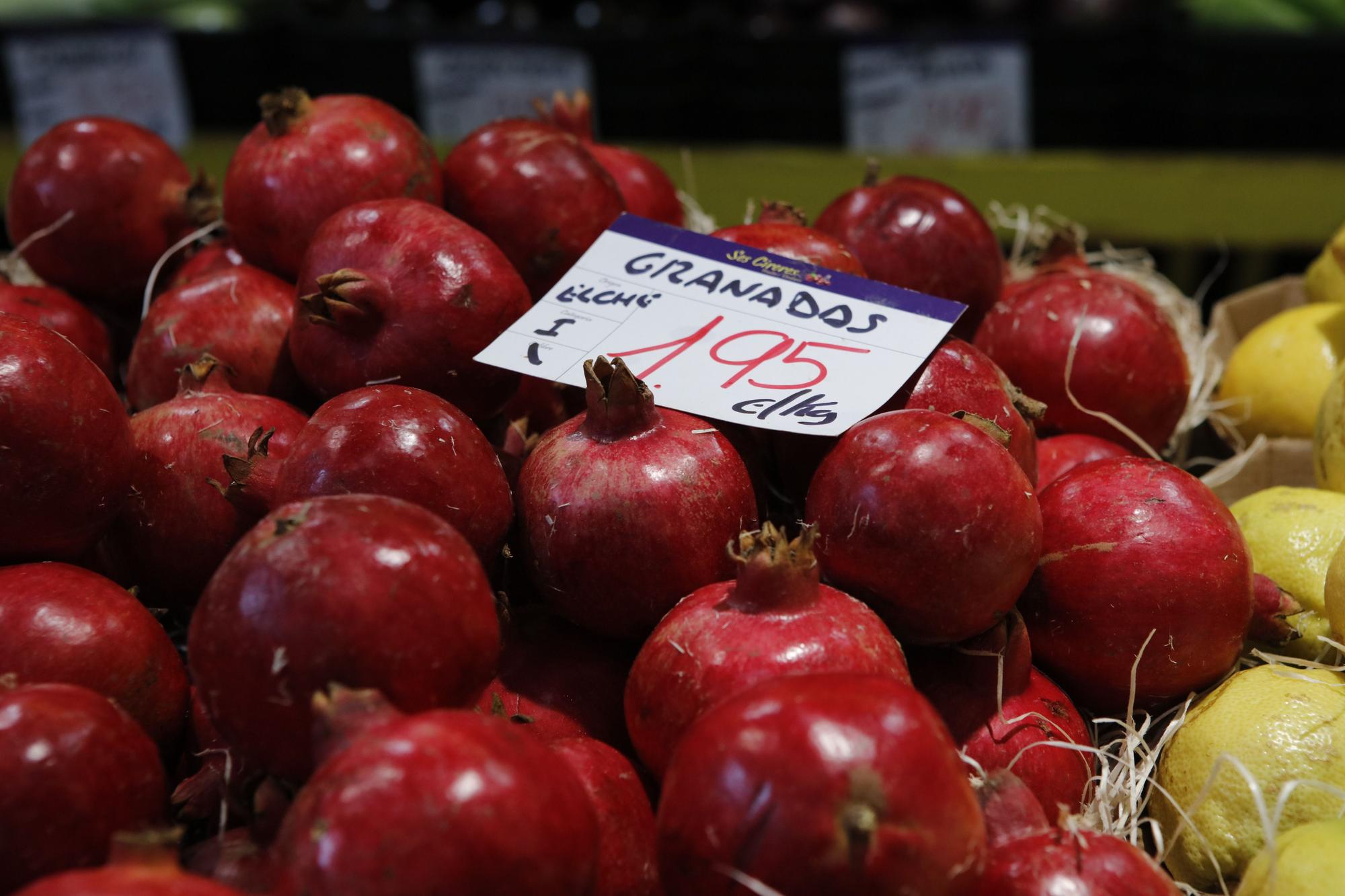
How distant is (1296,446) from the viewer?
1.79 metres

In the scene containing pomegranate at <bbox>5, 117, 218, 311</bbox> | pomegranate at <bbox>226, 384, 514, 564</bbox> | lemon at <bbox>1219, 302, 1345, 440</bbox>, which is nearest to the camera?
pomegranate at <bbox>226, 384, 514, 564</bbox>

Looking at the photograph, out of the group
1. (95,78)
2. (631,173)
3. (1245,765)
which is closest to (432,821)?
(1245,765)

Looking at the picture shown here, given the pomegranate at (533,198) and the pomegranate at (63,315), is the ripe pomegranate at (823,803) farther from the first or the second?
the pomegranate at (63,315)

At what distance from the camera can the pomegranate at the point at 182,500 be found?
120cm

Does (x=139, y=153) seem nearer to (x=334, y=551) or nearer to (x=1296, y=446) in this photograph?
(x=334, y=551)

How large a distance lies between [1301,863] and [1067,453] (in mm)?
598

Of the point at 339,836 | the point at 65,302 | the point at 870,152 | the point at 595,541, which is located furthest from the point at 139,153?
the point at 870,152

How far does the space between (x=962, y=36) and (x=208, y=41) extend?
1964 mm

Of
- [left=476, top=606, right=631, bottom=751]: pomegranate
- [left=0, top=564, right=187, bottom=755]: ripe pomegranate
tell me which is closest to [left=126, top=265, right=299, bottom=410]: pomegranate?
[left=0, top=564, right=187, bottom=755]: ripe pomegranate

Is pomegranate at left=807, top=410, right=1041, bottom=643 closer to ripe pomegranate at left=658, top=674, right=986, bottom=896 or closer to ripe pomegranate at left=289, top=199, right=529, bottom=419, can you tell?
ripe pomegranate at left=658, top=674, right=986, bottom=896

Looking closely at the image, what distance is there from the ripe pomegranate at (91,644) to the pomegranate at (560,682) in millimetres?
285

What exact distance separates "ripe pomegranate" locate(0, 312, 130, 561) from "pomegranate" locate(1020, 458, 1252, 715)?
91cm

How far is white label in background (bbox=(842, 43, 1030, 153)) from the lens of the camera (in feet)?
9.75

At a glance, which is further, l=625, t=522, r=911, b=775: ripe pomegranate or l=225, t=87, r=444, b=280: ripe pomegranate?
l=225, t=87, r=444, b=280: ripe pomegranate
